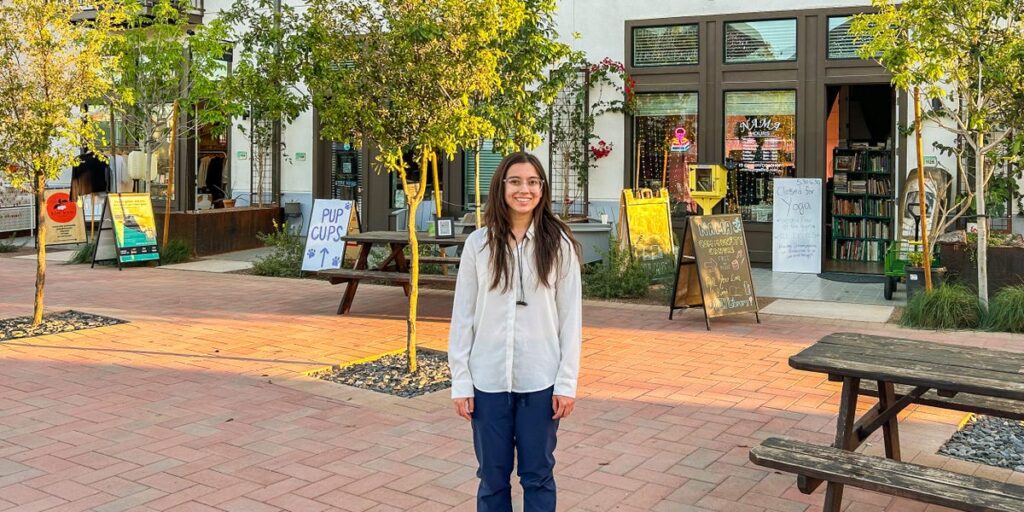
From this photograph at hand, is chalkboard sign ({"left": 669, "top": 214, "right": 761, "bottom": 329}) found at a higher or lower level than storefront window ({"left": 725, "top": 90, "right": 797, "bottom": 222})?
lower

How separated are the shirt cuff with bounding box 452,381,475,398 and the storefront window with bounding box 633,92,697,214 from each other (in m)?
11.7

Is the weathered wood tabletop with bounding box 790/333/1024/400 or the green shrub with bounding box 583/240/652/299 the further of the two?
the green shrub with bounding box 583/240/652/299

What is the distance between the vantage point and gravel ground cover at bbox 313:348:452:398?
24.1 ft

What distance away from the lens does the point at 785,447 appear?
4324mm

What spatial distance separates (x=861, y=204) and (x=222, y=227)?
33.2ft

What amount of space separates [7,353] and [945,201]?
1048 cm

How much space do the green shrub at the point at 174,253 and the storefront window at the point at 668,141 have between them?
23.1ft

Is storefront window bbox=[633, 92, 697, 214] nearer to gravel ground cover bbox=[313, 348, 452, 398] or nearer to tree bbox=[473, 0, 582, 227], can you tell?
tree bbox=[473, 0, 582, 227]

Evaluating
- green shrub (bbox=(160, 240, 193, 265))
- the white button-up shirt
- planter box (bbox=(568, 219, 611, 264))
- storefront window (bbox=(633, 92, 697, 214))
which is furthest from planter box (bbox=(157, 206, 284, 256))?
the white button-up shirt

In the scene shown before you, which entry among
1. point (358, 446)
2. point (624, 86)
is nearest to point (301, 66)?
point (358, 446)

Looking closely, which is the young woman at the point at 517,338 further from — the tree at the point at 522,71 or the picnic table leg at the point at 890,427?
the tree at the point at 522,71

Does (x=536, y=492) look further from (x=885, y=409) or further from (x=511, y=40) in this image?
(x=511, y=40)

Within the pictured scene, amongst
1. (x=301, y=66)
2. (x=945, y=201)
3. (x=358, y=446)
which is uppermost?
(x=301, y=66)

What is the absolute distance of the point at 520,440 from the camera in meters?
3.87
